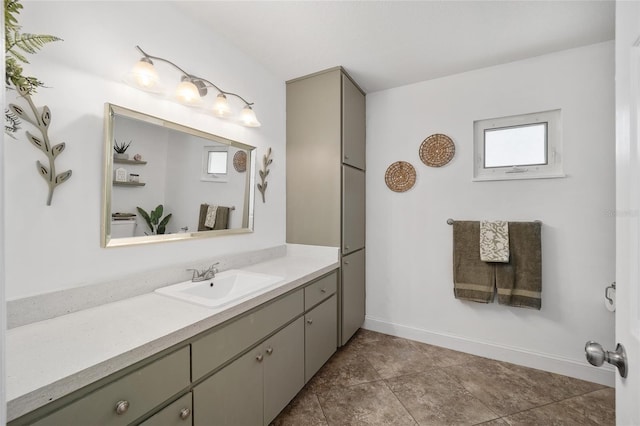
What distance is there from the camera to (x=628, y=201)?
579 mm

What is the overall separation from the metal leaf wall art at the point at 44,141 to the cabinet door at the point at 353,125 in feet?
5.75

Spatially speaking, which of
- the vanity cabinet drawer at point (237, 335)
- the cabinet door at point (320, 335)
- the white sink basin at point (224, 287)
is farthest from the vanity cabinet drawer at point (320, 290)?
the white sink basin at point (224, 287)

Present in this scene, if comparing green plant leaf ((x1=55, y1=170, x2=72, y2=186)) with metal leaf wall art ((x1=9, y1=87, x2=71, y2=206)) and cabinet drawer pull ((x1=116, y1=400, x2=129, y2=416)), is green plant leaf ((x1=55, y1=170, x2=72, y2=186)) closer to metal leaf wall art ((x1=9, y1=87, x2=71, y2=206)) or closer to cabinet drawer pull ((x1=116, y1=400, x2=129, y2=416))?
metal leaf wall art ((x1=9, y1=87, x2=71, y2=206))

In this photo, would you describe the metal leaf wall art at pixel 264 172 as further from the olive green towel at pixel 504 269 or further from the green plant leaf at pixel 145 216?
the olive green towel at pixel 504 269

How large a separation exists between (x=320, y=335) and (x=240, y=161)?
1.41m

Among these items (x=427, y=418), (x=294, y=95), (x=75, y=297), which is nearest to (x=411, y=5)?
(x=294, y=95)

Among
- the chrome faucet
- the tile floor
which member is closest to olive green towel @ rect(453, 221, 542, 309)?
the tile floor

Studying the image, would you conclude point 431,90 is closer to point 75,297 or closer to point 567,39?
point 567,39

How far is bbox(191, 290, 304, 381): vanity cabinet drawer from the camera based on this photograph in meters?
1.06

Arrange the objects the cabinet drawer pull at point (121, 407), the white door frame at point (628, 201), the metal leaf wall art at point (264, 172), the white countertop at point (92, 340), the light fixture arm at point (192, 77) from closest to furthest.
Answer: the white door frame at point (628, 201) → the white countertop at point (92, 340) → the cabinet drawer pull at point (121, 407) → the light fixture arm at point (192, 77) → the metal leaf wall art at point (264, 172)

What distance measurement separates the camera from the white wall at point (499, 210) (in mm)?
1914

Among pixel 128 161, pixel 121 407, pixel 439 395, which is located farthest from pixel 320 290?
pixel 128 161

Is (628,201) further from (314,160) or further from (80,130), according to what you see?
(314,160)

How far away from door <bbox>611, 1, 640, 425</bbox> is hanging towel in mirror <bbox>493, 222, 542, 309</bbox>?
162 cm
